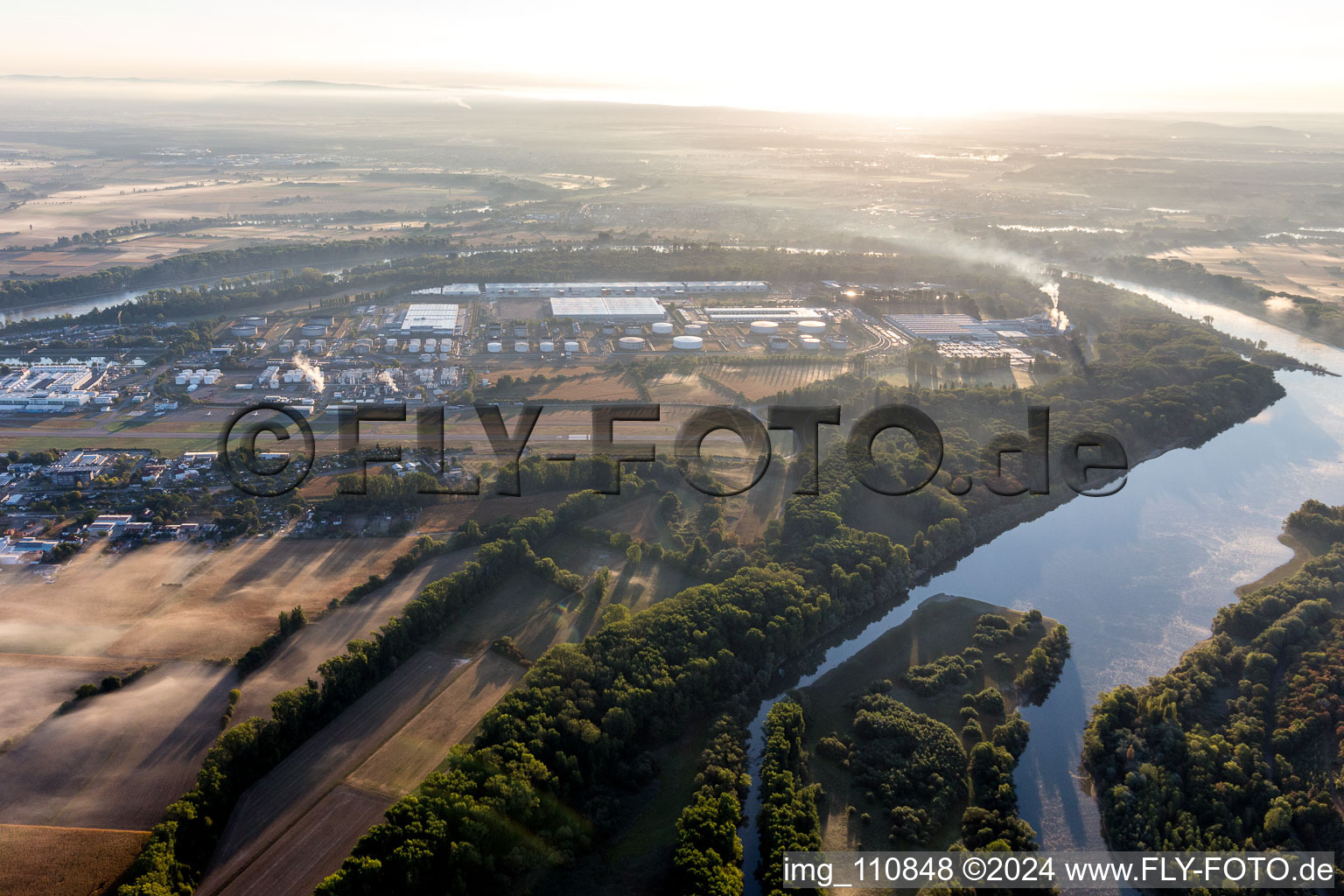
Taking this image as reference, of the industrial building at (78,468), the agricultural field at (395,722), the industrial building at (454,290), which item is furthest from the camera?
the industrial building at (454,290)

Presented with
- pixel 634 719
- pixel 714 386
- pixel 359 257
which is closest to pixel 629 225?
pixel 359 257

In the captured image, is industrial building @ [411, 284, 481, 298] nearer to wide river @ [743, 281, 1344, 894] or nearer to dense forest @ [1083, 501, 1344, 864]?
wide river @ [743, 281, 1344, 894]

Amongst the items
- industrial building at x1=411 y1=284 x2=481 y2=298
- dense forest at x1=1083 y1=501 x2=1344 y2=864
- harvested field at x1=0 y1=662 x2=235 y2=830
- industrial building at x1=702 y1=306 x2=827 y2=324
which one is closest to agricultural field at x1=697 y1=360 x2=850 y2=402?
industrial building at x1=702 y1=306 x2=827 y2=324

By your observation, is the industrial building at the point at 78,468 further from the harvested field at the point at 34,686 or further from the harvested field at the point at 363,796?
the harvested field at the point at 363,796

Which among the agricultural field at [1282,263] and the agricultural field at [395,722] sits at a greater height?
the agricultural field at [1282,263]

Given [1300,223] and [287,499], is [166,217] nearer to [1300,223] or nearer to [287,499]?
[287,499]

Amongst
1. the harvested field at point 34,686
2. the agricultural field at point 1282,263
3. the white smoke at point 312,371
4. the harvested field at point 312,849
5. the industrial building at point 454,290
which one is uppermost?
the agricultural field at point 1282,263

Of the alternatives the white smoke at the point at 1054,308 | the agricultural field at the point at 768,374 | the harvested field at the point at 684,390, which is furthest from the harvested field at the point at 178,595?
the white smoke at the point at 1054,308
